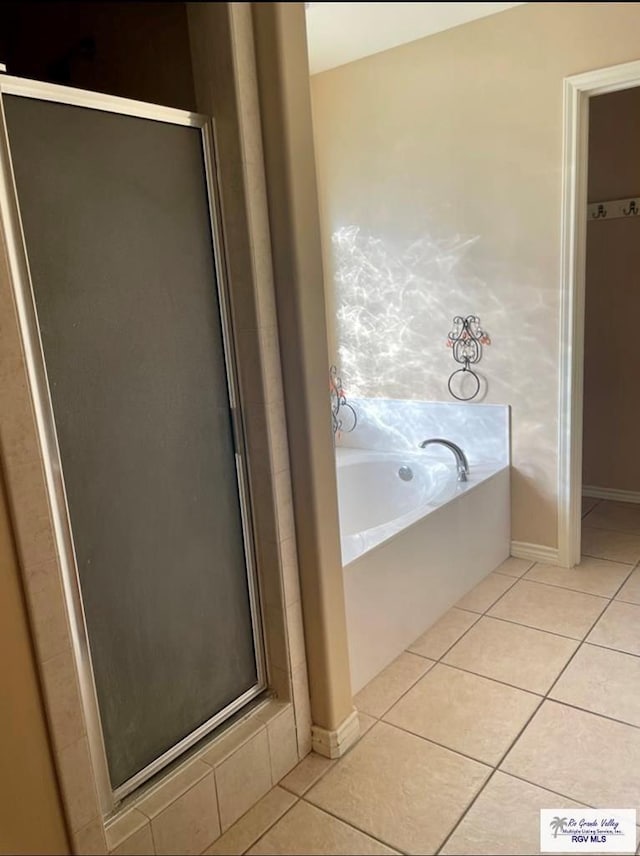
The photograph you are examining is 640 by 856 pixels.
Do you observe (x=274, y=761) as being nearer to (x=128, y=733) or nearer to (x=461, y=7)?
(x=128, y=733)

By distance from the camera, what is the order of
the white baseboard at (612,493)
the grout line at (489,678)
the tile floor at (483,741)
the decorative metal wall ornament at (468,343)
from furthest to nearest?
the white baseboard at (612,493)
the decorative metal wall ornament at (468,343)
the grout line at (489,678)
the tile floor at (483,741)

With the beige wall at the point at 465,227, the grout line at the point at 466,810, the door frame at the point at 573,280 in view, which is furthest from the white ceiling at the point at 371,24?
the grout line at the point at 466,810

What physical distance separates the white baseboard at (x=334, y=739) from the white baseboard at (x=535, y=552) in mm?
1467

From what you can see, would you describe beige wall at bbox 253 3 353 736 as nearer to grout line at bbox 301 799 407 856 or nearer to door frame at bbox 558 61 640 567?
grout line at bbox 301 799 407 856

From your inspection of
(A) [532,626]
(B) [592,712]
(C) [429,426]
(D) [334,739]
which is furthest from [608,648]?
(C) [429,426]

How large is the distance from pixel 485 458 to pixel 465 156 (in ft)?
4.42

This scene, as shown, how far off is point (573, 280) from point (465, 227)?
521 mm

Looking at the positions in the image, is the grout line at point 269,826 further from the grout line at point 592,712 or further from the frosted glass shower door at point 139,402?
the grout line at point 592,712

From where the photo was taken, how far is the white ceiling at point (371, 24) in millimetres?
1110

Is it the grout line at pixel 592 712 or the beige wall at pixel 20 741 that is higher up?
the beige wall at pixel 20 741

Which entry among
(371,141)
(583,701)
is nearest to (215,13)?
(371,141)

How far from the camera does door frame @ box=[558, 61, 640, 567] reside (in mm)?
2432

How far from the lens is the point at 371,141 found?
8.30 feet

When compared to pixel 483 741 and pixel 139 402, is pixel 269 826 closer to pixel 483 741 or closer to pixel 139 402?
pixel 483 741
